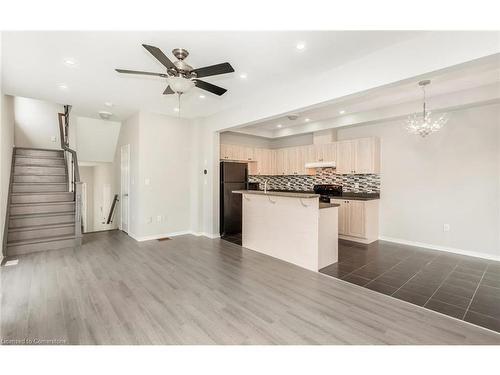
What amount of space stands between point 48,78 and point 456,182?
7.05m

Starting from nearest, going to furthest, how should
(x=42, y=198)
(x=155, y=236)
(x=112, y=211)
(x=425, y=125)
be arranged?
(x=425, y=125) → (x=42, y=198) → (x=155, y=236) → (x=112, y=211)

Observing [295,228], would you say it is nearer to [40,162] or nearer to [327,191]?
[327,191]

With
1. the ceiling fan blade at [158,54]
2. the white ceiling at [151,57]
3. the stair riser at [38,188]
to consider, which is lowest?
the stair riser at [38,188]

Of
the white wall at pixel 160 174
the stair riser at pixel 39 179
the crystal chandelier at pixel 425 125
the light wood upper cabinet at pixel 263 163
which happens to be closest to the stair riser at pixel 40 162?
the stair riser at pixel 39 179

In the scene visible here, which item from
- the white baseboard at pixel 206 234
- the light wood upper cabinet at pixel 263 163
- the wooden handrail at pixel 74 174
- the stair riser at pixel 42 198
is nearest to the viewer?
the stair riser at pixel 42 198

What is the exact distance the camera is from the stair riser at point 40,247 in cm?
410

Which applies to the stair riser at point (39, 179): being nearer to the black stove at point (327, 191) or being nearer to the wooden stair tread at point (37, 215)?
the wooden stair tread at point (37, 215)

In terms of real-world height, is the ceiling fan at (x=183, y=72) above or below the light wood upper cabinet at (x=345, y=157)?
above

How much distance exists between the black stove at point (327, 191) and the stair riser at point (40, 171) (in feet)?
20.8

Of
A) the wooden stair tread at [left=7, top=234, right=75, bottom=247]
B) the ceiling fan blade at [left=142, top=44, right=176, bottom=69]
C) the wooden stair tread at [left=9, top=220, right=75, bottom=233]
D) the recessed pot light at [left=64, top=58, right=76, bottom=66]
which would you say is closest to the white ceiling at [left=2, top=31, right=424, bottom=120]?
the recessed pot light at [left=64, top=58, right=76, bottom=66]

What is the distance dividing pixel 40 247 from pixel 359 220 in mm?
6357

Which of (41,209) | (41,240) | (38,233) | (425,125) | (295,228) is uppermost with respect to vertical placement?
(425,125)

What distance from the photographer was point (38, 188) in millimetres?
4988

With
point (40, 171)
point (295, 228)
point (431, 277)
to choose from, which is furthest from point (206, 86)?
point (40, 171)
